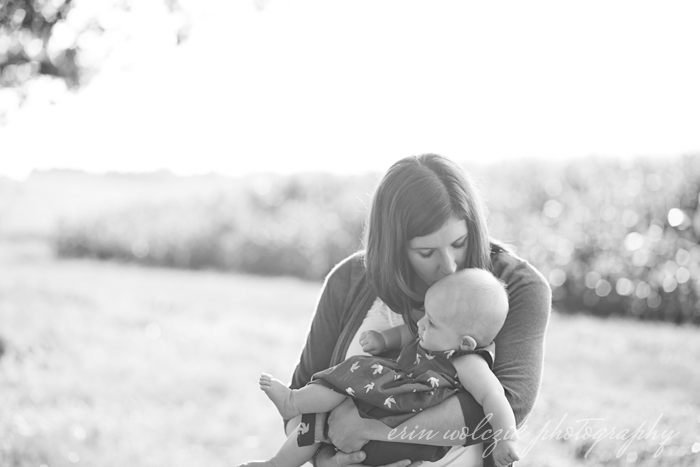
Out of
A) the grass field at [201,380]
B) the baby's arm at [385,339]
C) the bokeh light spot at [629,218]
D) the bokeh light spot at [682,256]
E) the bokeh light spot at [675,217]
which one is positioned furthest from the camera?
the bokeh light spot at [629,218]

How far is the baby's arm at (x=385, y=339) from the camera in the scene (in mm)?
2447

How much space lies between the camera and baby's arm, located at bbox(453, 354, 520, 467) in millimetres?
2098

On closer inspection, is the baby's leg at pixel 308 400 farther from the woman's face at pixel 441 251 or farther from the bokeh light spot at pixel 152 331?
the bokeh light spot at pixel 152 331

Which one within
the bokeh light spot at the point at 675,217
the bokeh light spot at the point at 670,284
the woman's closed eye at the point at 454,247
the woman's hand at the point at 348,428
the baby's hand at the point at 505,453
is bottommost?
the bokeh light spot at the point at 670,284

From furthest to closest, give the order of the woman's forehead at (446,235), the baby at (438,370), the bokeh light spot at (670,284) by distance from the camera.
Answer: the bokeh light spot at (670,284), the woman's forehead at (446,235), the baby at (438,370)

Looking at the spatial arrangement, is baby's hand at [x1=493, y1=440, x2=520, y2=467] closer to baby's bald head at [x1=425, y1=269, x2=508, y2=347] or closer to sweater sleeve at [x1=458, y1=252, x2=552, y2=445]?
sweater sleeve at [x1=458, y1=252, x2=552, y2=445]

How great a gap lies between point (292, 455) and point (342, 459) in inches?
9.2

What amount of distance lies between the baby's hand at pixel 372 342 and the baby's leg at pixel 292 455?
386mm

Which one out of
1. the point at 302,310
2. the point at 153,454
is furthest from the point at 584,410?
the point at 302,310

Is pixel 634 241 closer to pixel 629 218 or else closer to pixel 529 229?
pixel 629 218

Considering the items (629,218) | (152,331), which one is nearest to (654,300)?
(629,218)

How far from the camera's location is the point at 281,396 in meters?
2.41

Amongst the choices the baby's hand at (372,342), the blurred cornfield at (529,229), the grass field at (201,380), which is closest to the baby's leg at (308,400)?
the baby's hand at (372,342)

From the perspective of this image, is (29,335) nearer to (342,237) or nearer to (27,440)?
(27,440)
